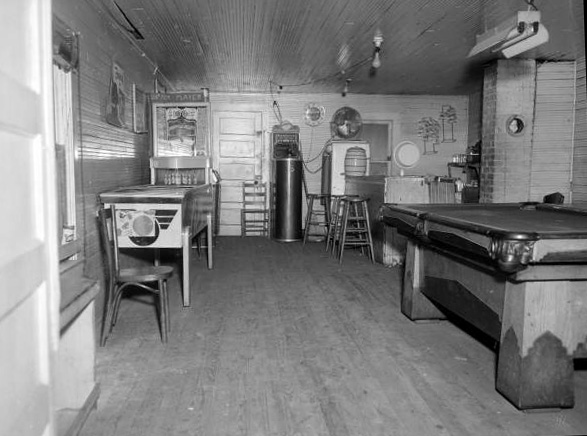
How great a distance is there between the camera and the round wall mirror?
6.29m

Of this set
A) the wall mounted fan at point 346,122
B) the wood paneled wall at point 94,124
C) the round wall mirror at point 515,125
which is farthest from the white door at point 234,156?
the round wall mirror at point 515,125

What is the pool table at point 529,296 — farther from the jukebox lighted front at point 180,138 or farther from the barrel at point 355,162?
the barrel at point 355,162

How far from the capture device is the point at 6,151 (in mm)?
1205

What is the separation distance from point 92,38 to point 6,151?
10.4 ft

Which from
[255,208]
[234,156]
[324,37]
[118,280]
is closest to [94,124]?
[118,280]

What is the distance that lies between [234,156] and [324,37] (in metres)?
4.08

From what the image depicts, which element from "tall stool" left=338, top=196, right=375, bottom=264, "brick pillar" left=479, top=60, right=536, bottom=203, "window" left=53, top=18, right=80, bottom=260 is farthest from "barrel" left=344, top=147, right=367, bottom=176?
"window" left=53, top=18, right=80, bottom=260

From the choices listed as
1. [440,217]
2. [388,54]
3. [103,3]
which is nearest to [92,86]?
[103,3]

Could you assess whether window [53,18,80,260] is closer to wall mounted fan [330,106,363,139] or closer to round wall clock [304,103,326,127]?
round wall clock [304,103,326,127]

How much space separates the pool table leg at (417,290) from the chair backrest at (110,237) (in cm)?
228

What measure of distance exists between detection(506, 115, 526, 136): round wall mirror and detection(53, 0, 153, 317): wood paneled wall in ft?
15.5

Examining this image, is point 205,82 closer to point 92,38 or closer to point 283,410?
point 92,38

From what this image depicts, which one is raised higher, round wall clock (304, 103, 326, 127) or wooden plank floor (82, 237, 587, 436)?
round wall clock (304, 103, 326, 127)

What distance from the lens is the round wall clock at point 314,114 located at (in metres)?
9.02
